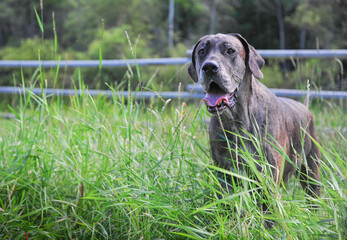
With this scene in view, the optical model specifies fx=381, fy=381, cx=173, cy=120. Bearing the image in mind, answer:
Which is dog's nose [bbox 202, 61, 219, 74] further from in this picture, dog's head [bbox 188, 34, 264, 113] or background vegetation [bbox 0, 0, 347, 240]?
background vegetation [bbox 0, 0, 347, 240]

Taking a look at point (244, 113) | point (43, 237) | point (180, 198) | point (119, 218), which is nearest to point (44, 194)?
point (43, 237)

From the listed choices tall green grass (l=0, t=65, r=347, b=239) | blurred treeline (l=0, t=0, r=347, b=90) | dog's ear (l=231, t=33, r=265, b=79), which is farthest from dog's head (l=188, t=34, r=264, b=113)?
blurred treeline (l=0, t=0, r=347, b=90)

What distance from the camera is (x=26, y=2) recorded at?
29.1m

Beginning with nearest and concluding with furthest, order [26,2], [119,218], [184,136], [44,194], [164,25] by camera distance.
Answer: [119,218] < [44,194] < [184,136] < [26,2] < [164,25]

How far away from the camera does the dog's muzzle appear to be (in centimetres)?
241

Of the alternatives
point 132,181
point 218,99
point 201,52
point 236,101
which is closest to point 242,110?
point 236,101

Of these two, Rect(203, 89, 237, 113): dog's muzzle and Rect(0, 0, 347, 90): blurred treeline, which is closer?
Rect(203, 89, 237, 113): dog's muzzle

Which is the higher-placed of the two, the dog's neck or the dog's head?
the dog's head

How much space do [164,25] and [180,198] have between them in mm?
29968

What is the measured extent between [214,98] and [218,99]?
0.03 metres

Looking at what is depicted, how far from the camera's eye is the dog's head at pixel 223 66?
95.4 inches

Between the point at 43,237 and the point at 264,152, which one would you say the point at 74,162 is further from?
the point at 264,152

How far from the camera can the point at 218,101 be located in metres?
2.46

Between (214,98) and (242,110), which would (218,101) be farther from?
(242,110)
